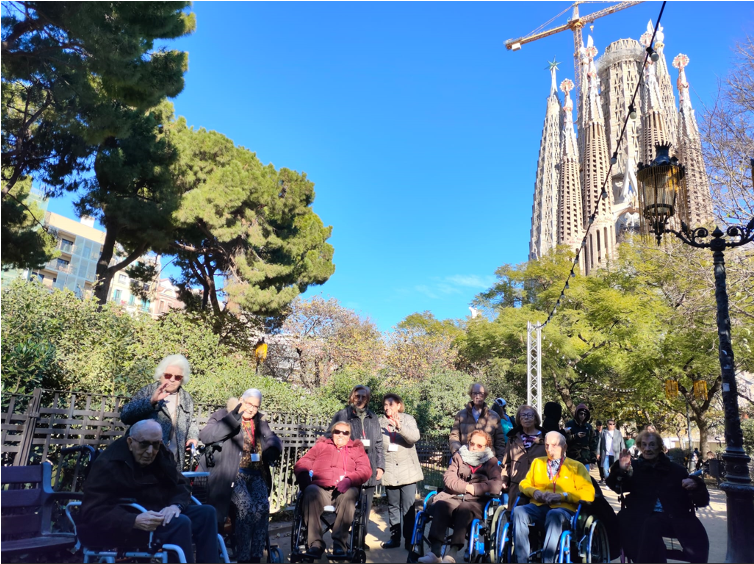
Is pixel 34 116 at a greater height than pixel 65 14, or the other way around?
pixel 65 14

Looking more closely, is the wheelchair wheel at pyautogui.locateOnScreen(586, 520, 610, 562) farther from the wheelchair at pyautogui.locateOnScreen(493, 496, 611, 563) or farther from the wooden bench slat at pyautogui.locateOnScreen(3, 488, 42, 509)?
the wooden bench slat at pyautogui.locateOnScreen(3, 488, 42, 509)

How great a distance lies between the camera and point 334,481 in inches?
175

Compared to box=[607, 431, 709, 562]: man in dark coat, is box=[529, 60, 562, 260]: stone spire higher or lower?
higher

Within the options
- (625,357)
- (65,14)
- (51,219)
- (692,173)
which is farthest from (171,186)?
(625,357)

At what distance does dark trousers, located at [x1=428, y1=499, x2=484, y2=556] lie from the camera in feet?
13.6

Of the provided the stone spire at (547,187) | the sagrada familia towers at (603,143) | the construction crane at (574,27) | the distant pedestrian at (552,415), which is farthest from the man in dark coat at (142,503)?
the construction crane at (574,27)

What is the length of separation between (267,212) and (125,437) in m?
12.1

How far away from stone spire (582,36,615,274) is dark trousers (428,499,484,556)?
183 feet

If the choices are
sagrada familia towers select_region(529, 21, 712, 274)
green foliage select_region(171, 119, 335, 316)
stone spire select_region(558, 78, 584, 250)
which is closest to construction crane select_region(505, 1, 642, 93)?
sagrada familia towers select_region(529, 21, 712, 274)

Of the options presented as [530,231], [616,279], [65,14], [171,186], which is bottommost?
[65,14]

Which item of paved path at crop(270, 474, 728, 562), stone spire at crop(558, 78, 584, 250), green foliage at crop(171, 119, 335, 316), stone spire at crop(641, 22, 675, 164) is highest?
stone spire at crop(641, 22, 675, 164)

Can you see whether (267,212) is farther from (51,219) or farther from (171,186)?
(51,219)

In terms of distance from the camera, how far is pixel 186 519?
2986mm

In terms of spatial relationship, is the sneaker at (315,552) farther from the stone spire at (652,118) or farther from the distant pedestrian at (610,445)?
the stone spire at (652,118)
